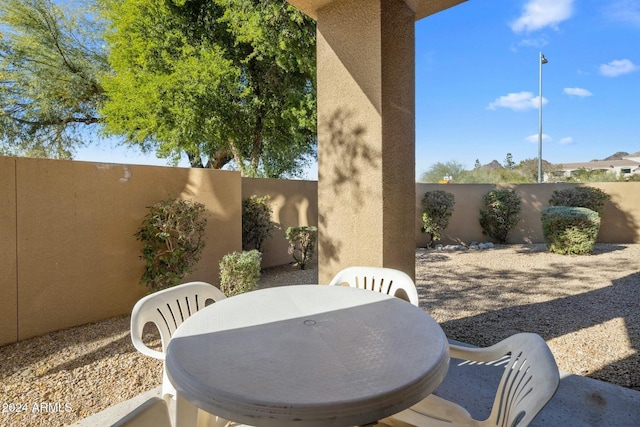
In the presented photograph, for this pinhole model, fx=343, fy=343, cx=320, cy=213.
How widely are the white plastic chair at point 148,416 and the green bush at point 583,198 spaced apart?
33.9 feet

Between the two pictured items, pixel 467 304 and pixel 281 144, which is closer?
pixel 467 304

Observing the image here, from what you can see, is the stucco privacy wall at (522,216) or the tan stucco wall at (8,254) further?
the stucco privacy wall at (522,216)

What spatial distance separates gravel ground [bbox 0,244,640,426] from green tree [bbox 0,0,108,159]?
33.9 feet

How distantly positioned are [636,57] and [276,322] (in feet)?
58.4

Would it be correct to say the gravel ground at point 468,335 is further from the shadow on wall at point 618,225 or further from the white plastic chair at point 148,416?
the shadow on wall at point 618,225

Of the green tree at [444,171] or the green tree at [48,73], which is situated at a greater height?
the green tree at [48,73]

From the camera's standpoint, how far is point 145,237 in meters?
4.12

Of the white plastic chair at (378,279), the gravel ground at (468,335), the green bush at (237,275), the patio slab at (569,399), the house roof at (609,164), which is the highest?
the house roof at (609,164)

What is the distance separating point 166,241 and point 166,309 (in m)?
2.38

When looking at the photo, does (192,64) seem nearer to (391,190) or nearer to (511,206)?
(391,190)

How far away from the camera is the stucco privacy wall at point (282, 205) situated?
6.59 metres

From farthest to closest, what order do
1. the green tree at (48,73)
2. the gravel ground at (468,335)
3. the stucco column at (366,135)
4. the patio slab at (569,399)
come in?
the green tree at (48,73)
the stucco column at (366,135)
the gravel ground at (468,335)
the patio slab at (569,399)

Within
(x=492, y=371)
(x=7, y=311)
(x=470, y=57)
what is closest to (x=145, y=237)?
(x=7, y=311)

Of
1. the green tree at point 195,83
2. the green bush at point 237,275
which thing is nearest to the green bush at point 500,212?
the green tree at point 195,83
